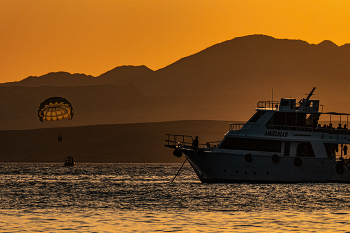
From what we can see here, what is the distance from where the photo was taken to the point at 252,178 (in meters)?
62.3

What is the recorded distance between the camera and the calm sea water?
124 ft

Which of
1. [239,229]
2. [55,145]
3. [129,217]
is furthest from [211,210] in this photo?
[55,145]

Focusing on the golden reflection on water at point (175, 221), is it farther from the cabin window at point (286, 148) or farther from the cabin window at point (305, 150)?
the cabin window at point (286, 148)

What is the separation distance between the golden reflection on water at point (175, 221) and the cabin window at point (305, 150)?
19.3 m

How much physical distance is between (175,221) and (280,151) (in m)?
25.2

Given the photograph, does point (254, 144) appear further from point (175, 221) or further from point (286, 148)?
point (175, 221)

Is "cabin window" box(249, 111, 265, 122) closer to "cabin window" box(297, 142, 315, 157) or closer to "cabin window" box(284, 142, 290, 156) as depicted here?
"cabin window" box(284, 142, 290, 156)

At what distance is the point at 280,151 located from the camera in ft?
207

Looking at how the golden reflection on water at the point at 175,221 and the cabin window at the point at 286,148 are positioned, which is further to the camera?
the cabin window at the point at 286,148

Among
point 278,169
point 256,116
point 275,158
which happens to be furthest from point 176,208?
point 256,116

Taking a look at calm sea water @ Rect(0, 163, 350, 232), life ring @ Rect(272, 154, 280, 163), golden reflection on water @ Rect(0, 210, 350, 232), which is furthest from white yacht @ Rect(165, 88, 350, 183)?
golden reflection on water @ Rect(0, 210, 350, 232)

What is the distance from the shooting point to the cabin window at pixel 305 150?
62.8m

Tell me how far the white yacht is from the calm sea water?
1107 millimetres

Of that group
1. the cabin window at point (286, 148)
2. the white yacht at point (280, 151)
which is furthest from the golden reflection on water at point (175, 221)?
the cabin window at point (286, 148)
